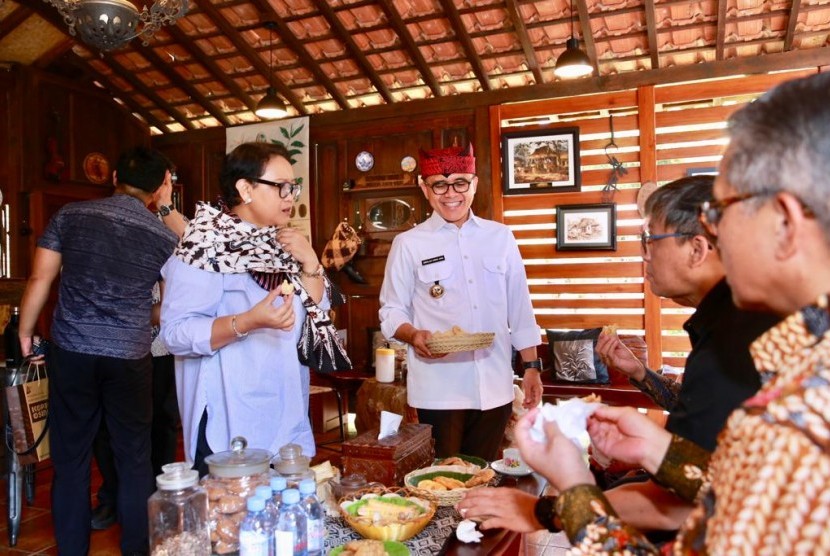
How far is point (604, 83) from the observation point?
6438mm

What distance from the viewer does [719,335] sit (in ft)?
4.54

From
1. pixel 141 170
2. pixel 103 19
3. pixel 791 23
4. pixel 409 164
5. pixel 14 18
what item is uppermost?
pixel 14 18

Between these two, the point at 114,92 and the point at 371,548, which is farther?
the point at 114,92

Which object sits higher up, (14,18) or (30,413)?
(14,18)

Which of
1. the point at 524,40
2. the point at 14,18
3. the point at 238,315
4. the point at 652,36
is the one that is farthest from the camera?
the point at 14,18

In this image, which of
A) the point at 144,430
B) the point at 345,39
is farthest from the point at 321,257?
the point at 144,430

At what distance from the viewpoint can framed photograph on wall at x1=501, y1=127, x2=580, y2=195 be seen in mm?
6598

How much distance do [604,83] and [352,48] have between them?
2.62m

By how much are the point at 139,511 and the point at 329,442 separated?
111 inches

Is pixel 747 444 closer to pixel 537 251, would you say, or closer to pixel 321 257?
pixel 537 251

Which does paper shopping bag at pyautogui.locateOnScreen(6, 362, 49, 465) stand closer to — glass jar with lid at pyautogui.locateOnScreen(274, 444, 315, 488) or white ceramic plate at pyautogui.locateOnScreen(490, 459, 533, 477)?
glass jar with lid at pyautogui.locateOnScreen(274, 444, 315, 488)

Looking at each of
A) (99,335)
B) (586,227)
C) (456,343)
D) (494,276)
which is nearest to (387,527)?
(456,343)

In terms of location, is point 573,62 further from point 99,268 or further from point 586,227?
point 99,268

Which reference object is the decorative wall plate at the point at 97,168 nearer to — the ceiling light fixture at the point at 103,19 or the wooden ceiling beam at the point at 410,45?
the wooden ceiling beam at the point at 410,45
